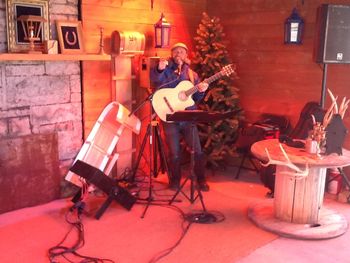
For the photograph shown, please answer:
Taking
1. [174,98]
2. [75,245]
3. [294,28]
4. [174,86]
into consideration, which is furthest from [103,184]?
[294,28]

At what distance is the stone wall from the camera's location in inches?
146

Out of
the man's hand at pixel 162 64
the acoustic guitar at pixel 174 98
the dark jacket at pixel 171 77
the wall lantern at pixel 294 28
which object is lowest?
the acoustic guitar at pixel 174 98

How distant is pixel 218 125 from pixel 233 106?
0.27m

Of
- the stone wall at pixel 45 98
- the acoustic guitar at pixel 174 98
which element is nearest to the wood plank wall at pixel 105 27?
the stone wall at pixel 45 98

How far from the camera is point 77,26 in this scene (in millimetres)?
3986

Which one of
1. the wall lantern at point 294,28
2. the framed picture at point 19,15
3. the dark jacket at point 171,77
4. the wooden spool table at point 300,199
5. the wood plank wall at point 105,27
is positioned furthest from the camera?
the wall lantern at point 294,28

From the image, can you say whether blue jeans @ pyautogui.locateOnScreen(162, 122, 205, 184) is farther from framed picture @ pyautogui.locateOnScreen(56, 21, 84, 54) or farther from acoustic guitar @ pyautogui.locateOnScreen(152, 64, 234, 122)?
framed picture @ pyautogui.locateOnScreen(56, 21, 84, 54)

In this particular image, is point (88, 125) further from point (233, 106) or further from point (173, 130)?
point (233, 106)

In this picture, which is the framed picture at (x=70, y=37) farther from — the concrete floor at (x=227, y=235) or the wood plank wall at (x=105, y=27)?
the concrete floor at (x=227, y=235)

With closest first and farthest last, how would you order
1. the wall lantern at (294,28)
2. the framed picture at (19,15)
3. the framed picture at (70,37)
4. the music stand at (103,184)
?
the framed picture at (19,15) < the music stand at (103,184) < the framed picture at (70,37) < the wall lantern at (294,28)

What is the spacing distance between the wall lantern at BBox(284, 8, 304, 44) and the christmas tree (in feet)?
2.28

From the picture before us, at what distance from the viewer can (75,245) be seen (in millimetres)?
3193

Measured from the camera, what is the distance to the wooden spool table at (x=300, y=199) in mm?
3373

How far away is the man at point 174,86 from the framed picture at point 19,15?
1159mm
